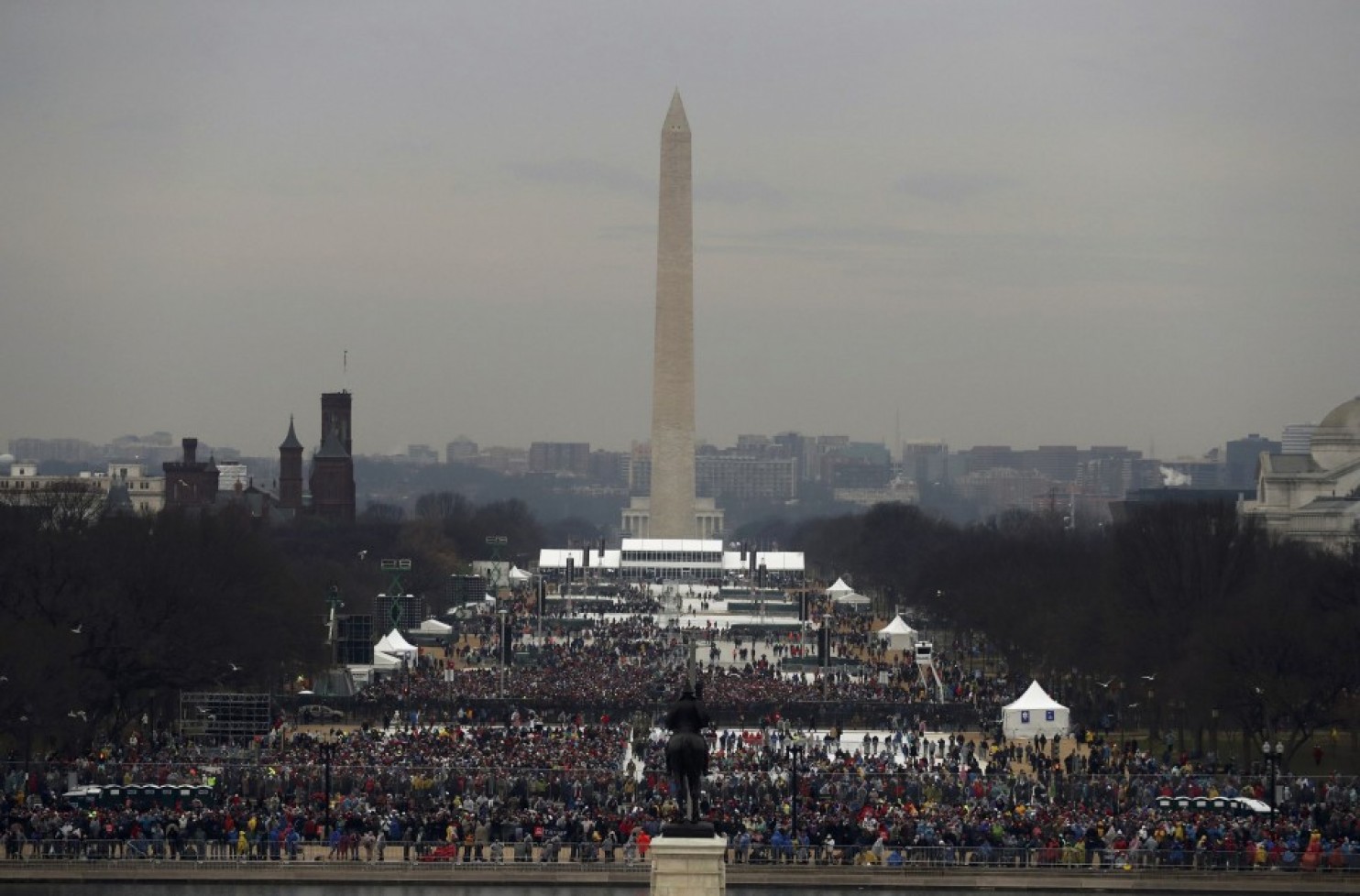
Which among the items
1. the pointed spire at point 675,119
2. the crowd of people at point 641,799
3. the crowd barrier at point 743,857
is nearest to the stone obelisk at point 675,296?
the pointed spire at point 675,119

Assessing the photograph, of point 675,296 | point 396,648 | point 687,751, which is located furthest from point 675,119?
point 687,751

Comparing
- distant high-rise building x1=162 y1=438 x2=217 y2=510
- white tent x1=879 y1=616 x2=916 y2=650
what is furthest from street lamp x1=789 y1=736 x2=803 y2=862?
distant high-rise building x1=162 y1=438 x2=217 y2=510

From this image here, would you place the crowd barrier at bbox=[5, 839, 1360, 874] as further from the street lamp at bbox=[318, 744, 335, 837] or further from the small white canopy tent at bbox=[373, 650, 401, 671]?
the small white canopy tent at bbox=[373, 650, 401, 671]

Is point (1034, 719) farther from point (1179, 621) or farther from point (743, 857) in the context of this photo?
point (743, 857)

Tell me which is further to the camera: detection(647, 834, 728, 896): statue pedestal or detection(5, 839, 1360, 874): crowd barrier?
detection(5, 839, 1360, 874): crowd barrier

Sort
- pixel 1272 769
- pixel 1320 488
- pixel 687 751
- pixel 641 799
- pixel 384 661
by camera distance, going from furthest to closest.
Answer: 1. pixel 1320 488
2. pixel 384 661
3. pixel 641 799
4. pixel 1272 769
5. pixel 687 751

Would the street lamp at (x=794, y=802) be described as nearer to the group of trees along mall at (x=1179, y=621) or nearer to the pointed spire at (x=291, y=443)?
the group of trees along mall at (x=1179, y=621)
